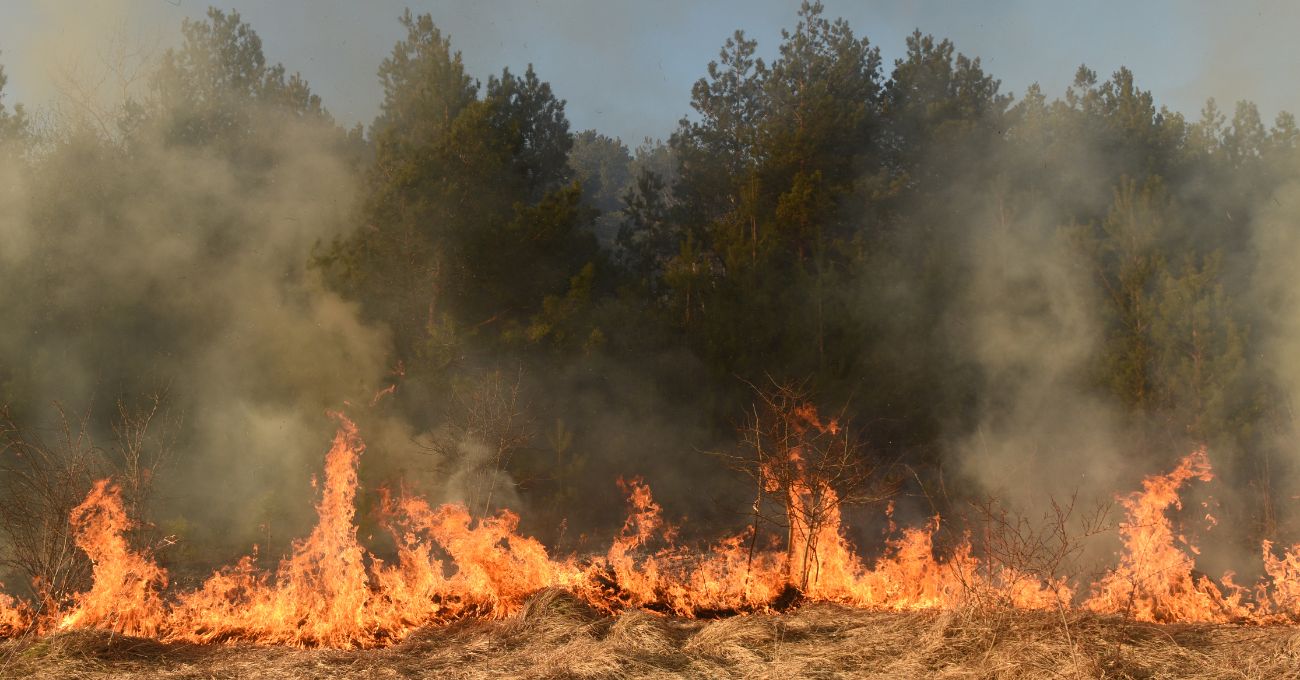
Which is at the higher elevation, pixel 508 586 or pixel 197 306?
pixel 197 306

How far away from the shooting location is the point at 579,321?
1486 centimetres

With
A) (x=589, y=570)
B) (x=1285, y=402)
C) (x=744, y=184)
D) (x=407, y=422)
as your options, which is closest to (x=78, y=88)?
(x=407, y=422)

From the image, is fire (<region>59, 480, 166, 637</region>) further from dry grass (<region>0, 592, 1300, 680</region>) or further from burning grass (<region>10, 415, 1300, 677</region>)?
dry grass (<region>0, 592, 1300, 680</region>)

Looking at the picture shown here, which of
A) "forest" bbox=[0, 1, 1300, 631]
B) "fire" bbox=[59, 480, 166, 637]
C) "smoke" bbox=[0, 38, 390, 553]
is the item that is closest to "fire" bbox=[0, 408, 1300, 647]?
"fire" bbox=[59, 480, 166, 637]

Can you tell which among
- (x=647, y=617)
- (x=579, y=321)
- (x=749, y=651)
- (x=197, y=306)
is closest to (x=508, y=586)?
(x=647, y=617)

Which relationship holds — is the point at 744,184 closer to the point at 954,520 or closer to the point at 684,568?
the point at 954,520

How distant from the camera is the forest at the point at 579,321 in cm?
1307

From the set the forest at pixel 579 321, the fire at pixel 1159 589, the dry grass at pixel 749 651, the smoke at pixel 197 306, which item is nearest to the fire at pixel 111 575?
the dry grass at pixel 749 651

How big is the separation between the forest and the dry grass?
14.6 feet

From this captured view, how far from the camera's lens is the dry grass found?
612 cm

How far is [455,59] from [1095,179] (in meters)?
12.0

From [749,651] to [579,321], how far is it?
8.59 meters

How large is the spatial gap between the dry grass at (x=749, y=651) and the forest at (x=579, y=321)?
4.45 m

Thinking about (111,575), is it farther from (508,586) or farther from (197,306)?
(197,306)
